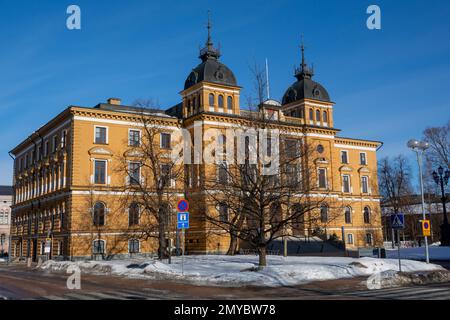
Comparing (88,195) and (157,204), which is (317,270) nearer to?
(157,204)

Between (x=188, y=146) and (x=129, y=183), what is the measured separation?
7287 millimetres

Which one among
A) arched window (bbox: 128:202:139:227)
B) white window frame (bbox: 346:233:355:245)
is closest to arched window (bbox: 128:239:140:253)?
arched window (bbox: 128:202:139:227)

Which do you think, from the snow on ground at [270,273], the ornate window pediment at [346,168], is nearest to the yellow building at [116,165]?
the ornate window pediment at [346,168]

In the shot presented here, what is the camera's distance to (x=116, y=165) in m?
48.7

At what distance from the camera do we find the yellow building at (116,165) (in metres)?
46.1

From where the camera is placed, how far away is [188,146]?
5091 cm

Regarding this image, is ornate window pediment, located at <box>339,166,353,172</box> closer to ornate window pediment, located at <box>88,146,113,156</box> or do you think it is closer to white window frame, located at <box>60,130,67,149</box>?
ornate window pediment, located at <box>88,146,113,156</box>

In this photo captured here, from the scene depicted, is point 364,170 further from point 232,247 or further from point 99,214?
point 99,214

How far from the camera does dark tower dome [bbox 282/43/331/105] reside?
59.3m

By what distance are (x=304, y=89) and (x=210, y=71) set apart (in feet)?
45.7

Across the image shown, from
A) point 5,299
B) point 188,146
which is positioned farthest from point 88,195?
point 5,299

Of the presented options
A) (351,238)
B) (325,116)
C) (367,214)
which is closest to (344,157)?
(367,214)

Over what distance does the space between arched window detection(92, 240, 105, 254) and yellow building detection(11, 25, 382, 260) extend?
3.7 inches
